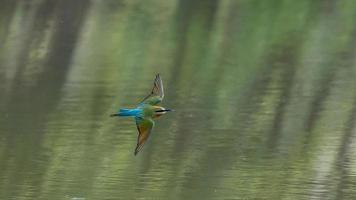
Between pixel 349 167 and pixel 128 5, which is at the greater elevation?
pixel 128 5

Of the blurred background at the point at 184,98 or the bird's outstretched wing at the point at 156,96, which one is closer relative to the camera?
the bird's outstretched wing at the point at 156,96

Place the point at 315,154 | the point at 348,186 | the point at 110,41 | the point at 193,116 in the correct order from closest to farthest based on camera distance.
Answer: the point at 348,186
the point at 315,154
the point at 193,116
the point at 110,41

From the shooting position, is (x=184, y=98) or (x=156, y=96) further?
(x=184, y=98)

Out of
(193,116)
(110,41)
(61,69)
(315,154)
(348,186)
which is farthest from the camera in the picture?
(110,41)

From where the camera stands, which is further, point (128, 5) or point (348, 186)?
point (128, 5)

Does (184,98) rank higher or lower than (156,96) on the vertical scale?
lower

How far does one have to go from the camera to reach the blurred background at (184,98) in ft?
22.9

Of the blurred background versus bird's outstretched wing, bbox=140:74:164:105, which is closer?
bird's outstretched wing, bbox=140:74:164:105

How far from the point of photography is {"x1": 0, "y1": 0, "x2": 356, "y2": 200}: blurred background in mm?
6992

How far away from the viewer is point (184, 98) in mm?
8992

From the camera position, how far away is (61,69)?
1084 centimetres

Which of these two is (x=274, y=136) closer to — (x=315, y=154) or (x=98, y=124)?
(x=315, y=154)

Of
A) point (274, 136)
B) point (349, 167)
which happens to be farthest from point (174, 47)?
point (349, 167)

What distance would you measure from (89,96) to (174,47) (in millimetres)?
2134
